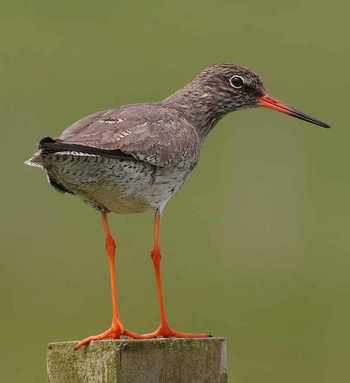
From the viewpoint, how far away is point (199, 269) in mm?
12180

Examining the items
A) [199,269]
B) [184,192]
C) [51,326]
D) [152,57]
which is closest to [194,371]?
[51,326]

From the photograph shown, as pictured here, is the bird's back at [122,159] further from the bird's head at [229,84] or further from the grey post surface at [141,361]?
the grey post surface at [141,361]

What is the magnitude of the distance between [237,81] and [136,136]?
1.59 metres

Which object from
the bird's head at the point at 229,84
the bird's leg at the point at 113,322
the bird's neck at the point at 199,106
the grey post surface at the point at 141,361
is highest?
the bird's head at the point at 229,84

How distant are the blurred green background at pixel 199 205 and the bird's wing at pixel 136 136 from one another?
3263 mm

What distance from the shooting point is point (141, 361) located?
489 cm

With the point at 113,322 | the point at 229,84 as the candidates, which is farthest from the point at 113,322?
the point at 229,84

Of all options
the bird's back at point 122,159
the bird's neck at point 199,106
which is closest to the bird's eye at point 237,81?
the bird's neck at point 199,106

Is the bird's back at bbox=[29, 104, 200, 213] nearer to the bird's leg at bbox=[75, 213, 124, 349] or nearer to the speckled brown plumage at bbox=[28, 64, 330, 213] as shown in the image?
the speckled brown plumage at bbox=[28, 64, 330, 213]

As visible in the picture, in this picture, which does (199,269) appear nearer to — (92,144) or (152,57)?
(92,144)

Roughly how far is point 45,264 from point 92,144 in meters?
6.27

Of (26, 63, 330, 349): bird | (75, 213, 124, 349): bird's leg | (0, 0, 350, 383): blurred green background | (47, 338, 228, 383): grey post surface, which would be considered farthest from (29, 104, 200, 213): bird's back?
(0, 0, 350, 383): blurred green background

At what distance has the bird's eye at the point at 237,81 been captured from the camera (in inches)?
315

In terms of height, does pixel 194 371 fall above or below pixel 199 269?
below
